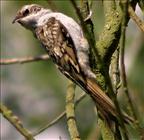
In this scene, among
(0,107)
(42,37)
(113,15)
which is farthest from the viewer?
(42,37)

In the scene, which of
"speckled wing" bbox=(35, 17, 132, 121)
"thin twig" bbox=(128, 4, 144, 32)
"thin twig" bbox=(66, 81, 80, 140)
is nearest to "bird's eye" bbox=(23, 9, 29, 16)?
"speckled wing" bbox=(35, 17, 132, 121)

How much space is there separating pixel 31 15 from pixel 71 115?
134 centimetres

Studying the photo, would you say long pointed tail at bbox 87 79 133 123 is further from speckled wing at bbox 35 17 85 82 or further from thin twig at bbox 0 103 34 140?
thin twig at bbox 0 103 34 140

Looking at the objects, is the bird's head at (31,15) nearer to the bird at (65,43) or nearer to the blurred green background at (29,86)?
the bird at (65,43)

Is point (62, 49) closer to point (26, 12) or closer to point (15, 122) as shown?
point (26, 12)

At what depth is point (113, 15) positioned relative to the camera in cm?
354

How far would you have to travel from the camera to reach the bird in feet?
12.8

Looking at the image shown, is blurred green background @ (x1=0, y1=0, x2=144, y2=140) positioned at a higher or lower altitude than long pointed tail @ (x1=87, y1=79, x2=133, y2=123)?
lower

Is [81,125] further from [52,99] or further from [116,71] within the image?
[116,71]

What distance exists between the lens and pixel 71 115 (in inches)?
147

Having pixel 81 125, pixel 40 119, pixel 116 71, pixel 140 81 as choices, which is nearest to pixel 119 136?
pixel 116 71

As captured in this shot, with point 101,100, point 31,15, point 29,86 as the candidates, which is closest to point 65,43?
point 31,15

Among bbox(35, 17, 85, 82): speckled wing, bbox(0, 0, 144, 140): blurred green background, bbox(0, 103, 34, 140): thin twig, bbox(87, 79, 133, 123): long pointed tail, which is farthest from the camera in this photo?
bbox(0, 0, 144, 140): blurred green background

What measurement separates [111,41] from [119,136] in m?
0.54
